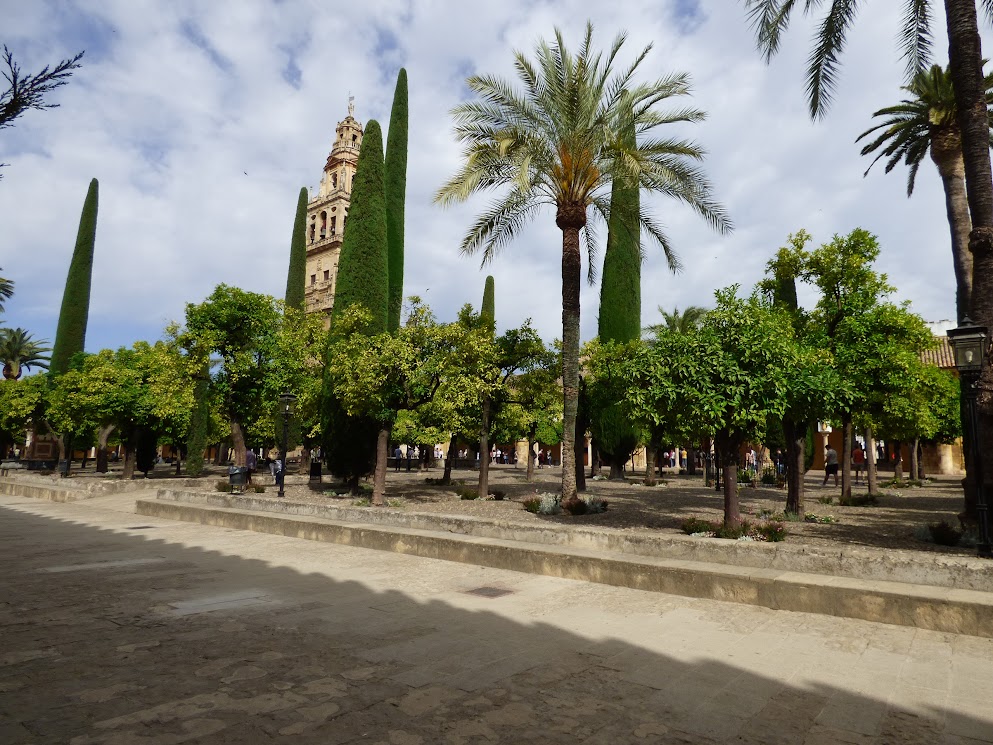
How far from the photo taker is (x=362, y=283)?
20391 mm

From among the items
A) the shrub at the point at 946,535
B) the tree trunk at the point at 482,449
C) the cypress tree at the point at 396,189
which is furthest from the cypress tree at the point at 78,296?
the shrub at the point at 946,535

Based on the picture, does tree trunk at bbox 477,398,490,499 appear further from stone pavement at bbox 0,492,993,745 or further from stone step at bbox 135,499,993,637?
stone pavement at bbox 0,492,993,745

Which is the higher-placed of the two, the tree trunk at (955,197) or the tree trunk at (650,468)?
the tree trunk at (955,197)

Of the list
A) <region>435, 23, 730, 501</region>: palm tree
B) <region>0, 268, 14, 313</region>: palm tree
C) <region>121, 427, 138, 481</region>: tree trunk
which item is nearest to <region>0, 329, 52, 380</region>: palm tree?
<region>0, 268, 14, 313</region>: palm tree

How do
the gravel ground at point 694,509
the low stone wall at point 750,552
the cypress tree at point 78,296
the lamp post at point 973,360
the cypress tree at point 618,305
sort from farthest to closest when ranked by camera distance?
the cypress tree at point 78,296 → the cypress tree at point 618,305 → the gravel ground at point 694,509 → the lamp post at point 973,360 → the low stone wall at point 750,552

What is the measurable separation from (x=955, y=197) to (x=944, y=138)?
1.80 meters

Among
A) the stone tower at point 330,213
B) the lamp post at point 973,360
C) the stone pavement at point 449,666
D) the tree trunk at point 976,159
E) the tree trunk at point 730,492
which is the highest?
the stone tower at point 330,213

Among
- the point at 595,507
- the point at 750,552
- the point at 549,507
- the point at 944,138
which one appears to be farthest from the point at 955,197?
the point at 750,552

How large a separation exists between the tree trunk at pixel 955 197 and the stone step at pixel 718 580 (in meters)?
11.8

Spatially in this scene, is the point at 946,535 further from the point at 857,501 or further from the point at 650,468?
the point at 650,468

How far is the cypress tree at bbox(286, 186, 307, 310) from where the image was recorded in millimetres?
37781

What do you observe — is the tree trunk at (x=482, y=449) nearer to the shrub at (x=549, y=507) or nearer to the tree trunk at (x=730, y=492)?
the shrub at (x=549, y=507)

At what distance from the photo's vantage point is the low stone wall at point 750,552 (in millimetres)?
5891

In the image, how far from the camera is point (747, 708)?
339cm
